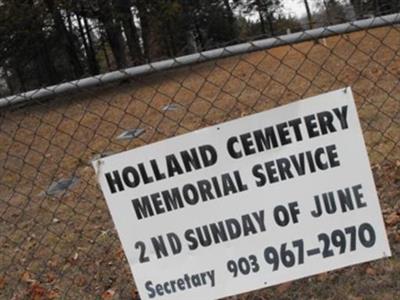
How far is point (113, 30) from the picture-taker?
867 inches

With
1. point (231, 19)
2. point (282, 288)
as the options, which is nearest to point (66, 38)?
point (231, 19)

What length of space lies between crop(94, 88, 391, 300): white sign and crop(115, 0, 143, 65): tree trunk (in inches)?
702

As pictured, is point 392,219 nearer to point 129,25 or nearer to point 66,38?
point 129,25

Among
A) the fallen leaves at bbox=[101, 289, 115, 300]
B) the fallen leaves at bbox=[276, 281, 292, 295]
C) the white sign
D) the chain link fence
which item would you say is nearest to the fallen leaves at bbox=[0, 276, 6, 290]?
the chain link fence

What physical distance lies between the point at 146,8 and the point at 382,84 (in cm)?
1522

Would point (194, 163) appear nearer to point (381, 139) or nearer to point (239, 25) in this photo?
point (381, 139)

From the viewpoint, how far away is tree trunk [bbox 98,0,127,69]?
68.0 ft

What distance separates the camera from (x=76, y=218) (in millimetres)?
5145

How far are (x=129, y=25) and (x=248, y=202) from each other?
2033 centimetres

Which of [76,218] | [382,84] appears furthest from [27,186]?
[382,84]

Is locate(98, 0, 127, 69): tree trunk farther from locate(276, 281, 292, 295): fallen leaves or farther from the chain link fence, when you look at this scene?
locate(276, 281, 292, 295): fallen leaves

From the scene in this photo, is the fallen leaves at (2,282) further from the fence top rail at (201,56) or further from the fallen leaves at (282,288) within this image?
the fallen leaves at (282,288)

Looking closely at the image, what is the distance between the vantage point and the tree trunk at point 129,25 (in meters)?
20.6

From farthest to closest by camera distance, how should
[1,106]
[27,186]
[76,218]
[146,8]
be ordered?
[146,8] → [27,186] → [76,218] → [1,106]
